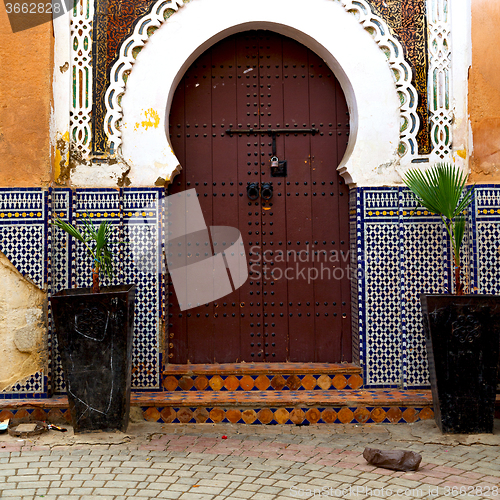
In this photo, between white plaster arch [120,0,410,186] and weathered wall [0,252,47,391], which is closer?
weathered wall [0,252,47,391]

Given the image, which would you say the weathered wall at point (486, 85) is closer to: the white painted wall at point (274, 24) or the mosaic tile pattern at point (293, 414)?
the white painted wall at point (274, 24)

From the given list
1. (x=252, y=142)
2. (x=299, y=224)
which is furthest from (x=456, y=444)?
(x=252, y=142)

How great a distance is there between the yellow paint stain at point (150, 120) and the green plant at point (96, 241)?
91 cm

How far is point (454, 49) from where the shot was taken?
14.7 feet

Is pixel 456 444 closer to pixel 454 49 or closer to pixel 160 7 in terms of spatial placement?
pixel 454 49

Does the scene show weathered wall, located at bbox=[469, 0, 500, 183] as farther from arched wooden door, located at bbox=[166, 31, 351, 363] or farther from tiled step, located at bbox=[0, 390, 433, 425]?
tiled step, located at bbox=[0, 390, 433, 425]

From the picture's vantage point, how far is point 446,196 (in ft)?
13.1

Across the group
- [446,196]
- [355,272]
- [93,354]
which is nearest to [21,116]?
[93,354]

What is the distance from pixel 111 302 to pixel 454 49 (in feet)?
12.1

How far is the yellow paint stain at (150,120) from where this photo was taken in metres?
4.40

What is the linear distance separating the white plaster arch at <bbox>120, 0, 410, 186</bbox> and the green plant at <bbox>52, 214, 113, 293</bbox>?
0.53 meters

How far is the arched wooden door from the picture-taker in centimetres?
470

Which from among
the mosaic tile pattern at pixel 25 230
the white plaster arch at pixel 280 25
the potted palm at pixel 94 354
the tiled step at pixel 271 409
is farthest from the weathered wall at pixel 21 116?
the tiled step at pixel 271 409

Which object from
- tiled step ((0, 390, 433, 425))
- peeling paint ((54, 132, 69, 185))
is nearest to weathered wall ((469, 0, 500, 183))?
tiled step ((0, 390, 433, 425))
